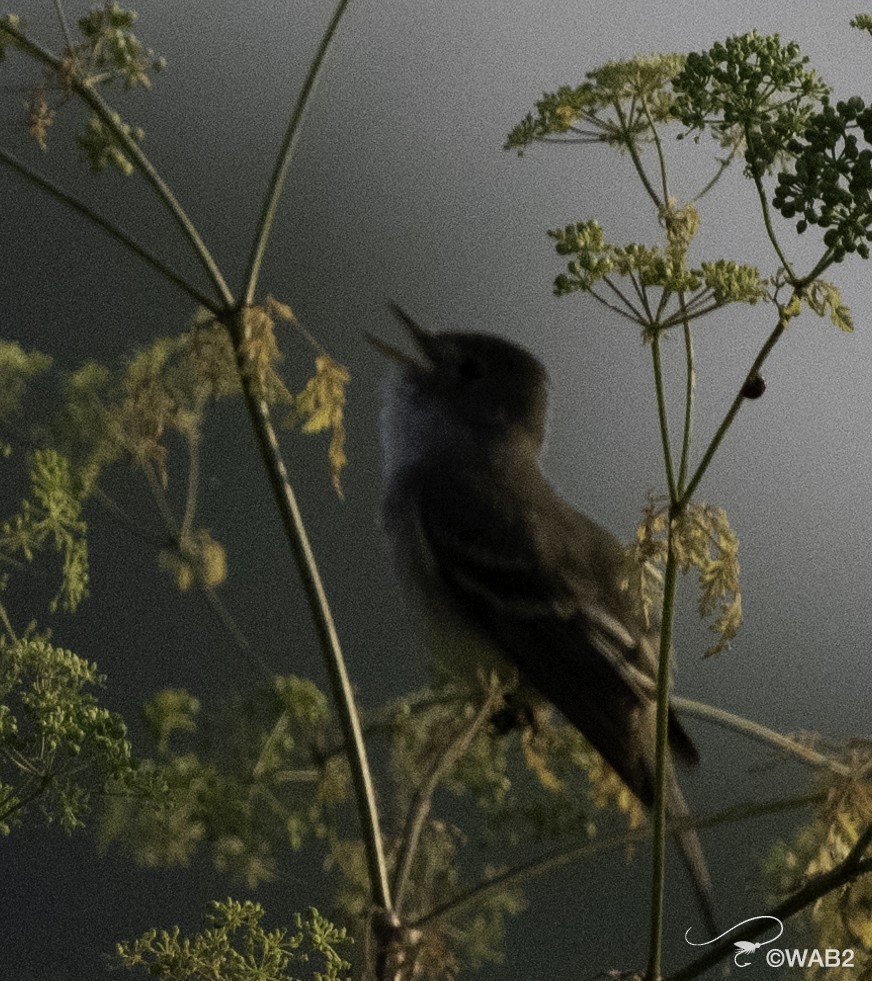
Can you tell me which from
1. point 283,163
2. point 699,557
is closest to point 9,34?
point 283,163

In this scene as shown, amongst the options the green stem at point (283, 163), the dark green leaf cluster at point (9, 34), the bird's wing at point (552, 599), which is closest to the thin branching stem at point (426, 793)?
the green stem at point (283, 163)

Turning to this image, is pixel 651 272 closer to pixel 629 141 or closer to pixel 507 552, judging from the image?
pixel 629 141

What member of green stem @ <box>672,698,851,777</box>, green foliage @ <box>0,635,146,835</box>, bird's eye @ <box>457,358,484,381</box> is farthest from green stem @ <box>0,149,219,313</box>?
bird's eye @ <box>457,358,484,381</box>

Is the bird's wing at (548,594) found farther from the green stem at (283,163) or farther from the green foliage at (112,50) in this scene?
the green foliage at (112,50)

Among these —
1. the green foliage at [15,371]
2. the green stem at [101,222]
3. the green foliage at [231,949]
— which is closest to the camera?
the green foliage at [231,949]

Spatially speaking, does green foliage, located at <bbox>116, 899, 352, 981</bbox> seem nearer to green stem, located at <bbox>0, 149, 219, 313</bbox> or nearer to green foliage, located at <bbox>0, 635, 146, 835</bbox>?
green foliage, located at <bbox>0, 635, 146, 835</bbox>

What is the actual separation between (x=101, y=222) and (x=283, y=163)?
14cm

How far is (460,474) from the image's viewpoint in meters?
2.63

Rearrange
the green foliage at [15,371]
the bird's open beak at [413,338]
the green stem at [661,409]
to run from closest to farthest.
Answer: the green stem at [661,409]
the green foliage at [15,371]
the bird's open beak at [413,338]

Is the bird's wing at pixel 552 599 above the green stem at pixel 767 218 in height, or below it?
below

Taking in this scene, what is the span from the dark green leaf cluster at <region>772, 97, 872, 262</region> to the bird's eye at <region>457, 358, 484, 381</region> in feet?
6.01

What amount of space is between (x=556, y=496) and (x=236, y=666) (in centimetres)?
128

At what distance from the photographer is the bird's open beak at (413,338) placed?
1.85 metres

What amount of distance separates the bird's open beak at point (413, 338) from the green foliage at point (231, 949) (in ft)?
3.10
